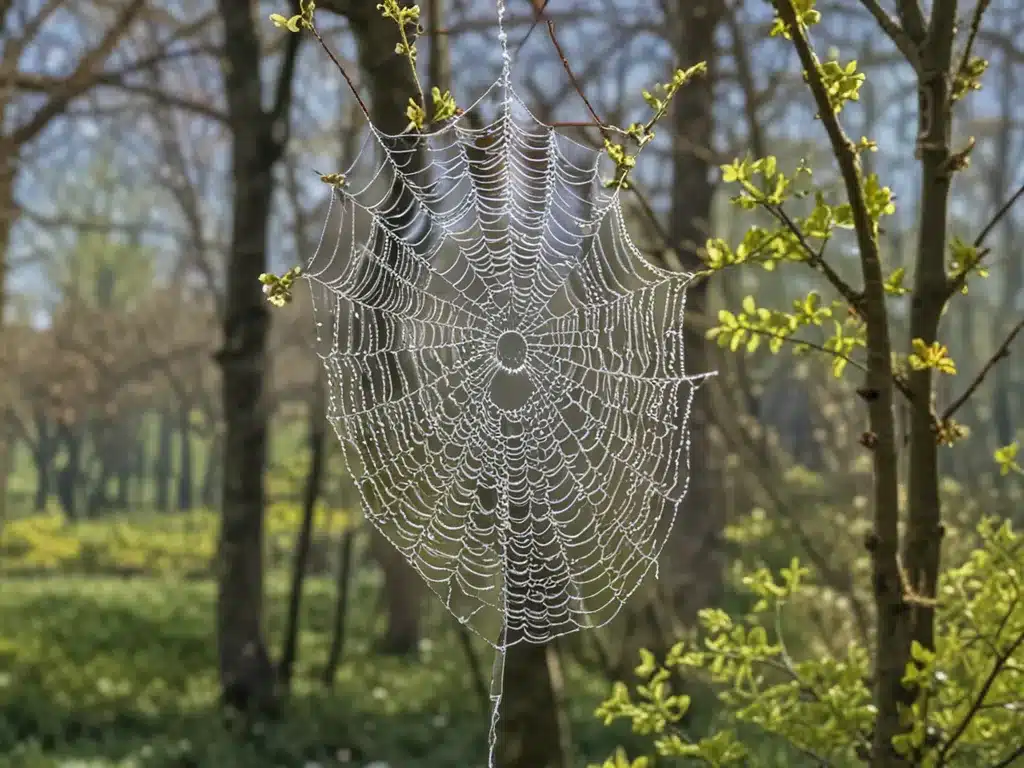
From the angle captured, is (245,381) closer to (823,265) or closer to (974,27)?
(823,265)

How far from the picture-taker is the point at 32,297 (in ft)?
136

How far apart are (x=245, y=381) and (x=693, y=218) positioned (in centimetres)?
359

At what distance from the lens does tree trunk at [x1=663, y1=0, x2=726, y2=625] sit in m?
7.71

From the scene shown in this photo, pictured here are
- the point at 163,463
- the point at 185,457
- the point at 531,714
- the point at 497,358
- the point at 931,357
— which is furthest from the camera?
the point at 163,463

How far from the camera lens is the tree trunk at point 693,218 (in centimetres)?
771

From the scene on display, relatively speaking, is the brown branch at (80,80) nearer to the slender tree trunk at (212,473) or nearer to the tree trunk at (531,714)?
the tree trunk at (531,714)

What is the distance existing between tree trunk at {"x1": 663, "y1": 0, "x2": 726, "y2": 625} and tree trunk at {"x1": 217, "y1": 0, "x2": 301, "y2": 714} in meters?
3.00

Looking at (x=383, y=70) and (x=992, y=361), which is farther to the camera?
(x=383, y=70)

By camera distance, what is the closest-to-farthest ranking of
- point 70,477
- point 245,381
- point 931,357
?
point 931,357 < point 245,381 < point 70,477

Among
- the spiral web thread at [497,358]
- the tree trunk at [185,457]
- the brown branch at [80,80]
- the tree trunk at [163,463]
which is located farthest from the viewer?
the tree trunk at [163,463]

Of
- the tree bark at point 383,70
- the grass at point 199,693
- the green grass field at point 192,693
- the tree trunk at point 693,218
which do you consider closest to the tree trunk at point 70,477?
the grass at point 199,693

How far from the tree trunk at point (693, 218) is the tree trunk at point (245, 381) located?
300 centimetres

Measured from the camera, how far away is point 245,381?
8.05 meters

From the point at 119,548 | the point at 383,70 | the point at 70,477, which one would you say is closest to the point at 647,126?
the point at 383,70
